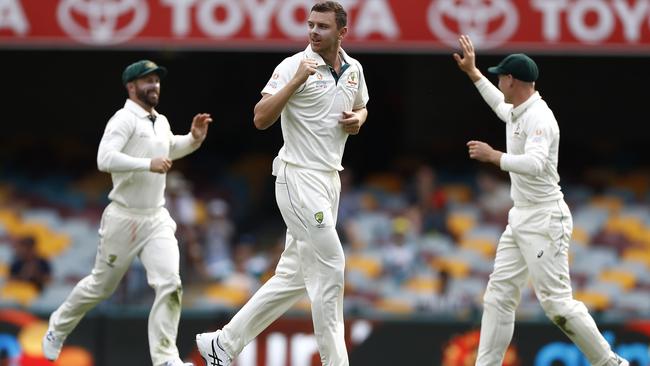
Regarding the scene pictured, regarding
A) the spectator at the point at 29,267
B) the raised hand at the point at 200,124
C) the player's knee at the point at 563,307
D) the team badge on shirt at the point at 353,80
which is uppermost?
the team badge on shirt at the point at 353,80

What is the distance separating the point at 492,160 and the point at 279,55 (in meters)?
9.63

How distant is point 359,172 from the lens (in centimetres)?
1697

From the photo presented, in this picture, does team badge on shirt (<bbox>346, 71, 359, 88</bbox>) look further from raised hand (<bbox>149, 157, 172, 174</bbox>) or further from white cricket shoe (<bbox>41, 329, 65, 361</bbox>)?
white cricket shoe (<bbox>41, 329, 65, 361</bbox>)

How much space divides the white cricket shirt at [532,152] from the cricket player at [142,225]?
81.4 inches

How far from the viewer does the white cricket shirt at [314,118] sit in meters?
7.90

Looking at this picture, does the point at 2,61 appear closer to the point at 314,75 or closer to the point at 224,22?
the point at 224,22

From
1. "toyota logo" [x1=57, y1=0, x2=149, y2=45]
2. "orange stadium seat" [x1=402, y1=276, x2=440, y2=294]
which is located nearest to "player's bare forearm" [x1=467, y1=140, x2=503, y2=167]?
"orange stadium seat" [x1=402, y1=276, x2=440, y2=294]

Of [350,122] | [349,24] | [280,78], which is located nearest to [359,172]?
[349,24]

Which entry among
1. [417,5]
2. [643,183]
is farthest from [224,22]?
[643,183]

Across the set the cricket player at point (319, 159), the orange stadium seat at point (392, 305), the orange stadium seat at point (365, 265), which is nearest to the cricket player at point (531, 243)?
the cricket player at point (319, 159)

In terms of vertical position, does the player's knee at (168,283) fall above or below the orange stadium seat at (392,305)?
above

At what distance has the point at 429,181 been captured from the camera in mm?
→ 15266

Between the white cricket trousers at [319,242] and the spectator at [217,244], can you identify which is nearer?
the white cricket trousers at [319,242]

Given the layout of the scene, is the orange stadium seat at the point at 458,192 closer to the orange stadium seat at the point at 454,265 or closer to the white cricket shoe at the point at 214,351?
the orange stadium seat at the point at 454,265
